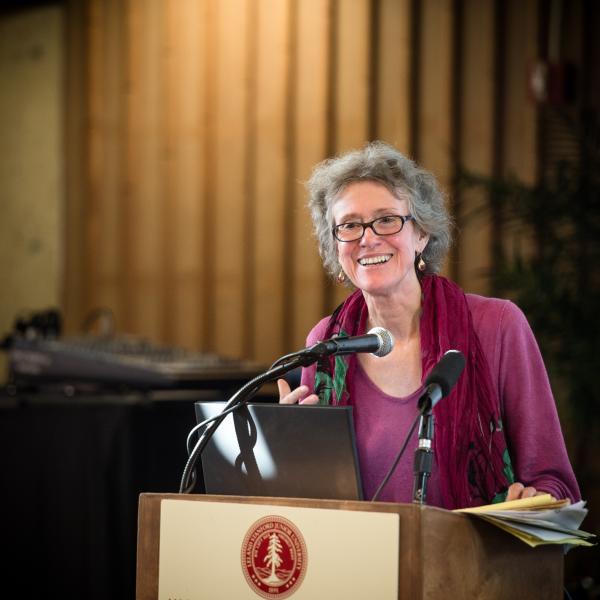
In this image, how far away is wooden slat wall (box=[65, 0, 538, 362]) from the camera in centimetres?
409

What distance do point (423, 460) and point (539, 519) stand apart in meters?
0.19

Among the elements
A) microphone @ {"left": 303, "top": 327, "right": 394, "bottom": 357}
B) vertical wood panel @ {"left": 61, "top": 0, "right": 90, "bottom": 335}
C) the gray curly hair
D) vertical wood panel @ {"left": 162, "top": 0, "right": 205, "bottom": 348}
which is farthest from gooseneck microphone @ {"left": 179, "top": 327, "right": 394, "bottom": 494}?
vertical wood panel @ {"left": 61, "top": 0, "right": 90, "bottom": 335}

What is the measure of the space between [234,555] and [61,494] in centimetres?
205

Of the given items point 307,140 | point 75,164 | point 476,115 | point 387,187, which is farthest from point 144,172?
point 387,187

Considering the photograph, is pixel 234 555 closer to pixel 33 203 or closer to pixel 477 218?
pixel 477 218

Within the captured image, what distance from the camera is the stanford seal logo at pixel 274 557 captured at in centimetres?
148

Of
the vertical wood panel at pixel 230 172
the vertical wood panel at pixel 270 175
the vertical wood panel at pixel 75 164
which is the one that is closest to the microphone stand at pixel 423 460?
the vertical wood panel at pixel 270 175

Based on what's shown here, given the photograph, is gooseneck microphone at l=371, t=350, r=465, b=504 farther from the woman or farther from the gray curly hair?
the gray curly hair

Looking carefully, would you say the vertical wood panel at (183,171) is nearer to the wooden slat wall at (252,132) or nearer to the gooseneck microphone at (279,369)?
the wooden slat wall at (252,132)

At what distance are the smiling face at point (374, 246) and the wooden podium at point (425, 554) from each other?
65 centimetres

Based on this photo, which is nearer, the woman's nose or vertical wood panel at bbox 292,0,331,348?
the woman's nose

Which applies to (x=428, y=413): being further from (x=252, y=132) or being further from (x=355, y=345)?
(x=252, y=132)

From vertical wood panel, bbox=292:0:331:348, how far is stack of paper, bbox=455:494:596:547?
3078mm

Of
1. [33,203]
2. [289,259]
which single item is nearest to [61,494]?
[289,259]
